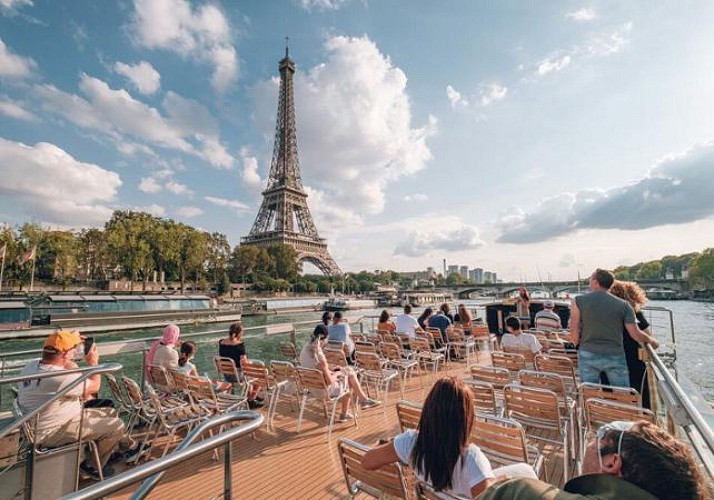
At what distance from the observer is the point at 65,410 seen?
3459 millimetres

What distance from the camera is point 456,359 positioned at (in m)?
9.77

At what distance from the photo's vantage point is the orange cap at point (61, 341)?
381cm

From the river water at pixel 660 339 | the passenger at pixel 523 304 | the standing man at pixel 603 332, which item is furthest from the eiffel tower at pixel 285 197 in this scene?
the standing man at pixel 603 332

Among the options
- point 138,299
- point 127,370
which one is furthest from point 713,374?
point 138,299

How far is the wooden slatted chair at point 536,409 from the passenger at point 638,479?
7.76 ft

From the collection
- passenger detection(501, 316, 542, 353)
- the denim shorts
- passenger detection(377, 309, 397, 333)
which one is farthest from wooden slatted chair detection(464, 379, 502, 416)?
passenger detection(377, 309, 397, 333)

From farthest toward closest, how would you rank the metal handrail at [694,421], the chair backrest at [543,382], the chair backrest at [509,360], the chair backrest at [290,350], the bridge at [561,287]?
the bridge at [561,287] → the chair backrest at [290,350] → the chair backrest at [509,360] → the chair backrest at [543,382] → the metal handrail at [694,421]

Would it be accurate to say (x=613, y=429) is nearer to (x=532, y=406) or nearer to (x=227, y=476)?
(x=227, y=476)

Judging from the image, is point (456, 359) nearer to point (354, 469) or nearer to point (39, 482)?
point (354, 469)

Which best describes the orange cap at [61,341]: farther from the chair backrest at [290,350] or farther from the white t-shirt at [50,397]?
the chair backrest at [290,350]

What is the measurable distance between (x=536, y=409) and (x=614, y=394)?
2.56 ft

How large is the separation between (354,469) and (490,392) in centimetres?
183

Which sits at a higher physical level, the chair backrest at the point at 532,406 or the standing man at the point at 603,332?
the standing man at the point at 603,332

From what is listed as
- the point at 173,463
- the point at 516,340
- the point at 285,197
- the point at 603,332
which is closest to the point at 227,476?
the point at 173,463
